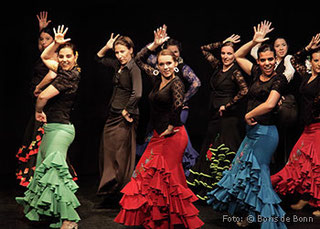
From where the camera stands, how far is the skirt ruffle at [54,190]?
4.03 meters

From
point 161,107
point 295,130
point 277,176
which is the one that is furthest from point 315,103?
point 295,130

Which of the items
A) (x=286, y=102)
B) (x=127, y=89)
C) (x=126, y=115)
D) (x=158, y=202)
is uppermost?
(x=127, y=89)

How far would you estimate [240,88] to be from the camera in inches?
202

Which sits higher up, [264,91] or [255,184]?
[264,91]

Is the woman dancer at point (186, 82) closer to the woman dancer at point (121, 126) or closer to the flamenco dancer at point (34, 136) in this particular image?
the woman dancer at point (121, 126)

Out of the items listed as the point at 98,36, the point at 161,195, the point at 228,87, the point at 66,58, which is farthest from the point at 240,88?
the point at 98,36

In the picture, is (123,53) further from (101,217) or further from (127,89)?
(101,217)

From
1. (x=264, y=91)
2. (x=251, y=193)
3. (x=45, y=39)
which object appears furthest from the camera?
(x=45, y=39)

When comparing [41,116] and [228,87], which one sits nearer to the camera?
[41,116]

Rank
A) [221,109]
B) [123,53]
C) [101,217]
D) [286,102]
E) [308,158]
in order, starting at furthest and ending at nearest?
[286,102] → [221,109] → [123,53] → [308,158] → [101,217]

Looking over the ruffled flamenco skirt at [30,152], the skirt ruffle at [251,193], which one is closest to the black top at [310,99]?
the skirt ruffle at [251,193]

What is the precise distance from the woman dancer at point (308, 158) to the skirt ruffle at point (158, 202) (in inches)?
50.1

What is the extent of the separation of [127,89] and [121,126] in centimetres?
39

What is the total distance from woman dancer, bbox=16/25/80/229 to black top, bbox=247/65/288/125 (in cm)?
154
